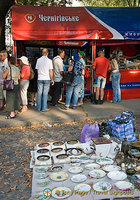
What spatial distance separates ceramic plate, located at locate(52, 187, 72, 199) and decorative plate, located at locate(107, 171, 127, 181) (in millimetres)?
747

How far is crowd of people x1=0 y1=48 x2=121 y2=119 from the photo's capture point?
21.5ft

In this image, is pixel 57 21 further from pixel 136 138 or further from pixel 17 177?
pixel 17 177

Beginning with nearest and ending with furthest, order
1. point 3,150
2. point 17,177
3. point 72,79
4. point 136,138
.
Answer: point 17,177 → point 3,150 → point 136,138 → point 72,79

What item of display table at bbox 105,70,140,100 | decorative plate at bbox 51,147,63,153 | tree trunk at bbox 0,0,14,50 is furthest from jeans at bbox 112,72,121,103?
decorative plate at bbox 51,147,63,153

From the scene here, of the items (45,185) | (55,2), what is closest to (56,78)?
(45,185)

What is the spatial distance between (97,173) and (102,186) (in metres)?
0.38

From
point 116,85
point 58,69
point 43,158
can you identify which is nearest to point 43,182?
point 43,158

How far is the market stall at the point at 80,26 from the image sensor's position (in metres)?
8.41

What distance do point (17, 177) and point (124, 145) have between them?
198cm

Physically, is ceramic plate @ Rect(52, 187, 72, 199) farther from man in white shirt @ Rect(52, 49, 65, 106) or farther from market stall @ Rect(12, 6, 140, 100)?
market stall @ Rect(12, 6, 140, 100)

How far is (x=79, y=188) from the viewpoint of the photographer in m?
3.26

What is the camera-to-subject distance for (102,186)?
3.30m

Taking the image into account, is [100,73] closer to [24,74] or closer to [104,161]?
[24,74]

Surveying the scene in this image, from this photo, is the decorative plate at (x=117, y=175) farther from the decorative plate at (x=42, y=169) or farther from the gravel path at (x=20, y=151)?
the gravel path at (x=20, y=151)
